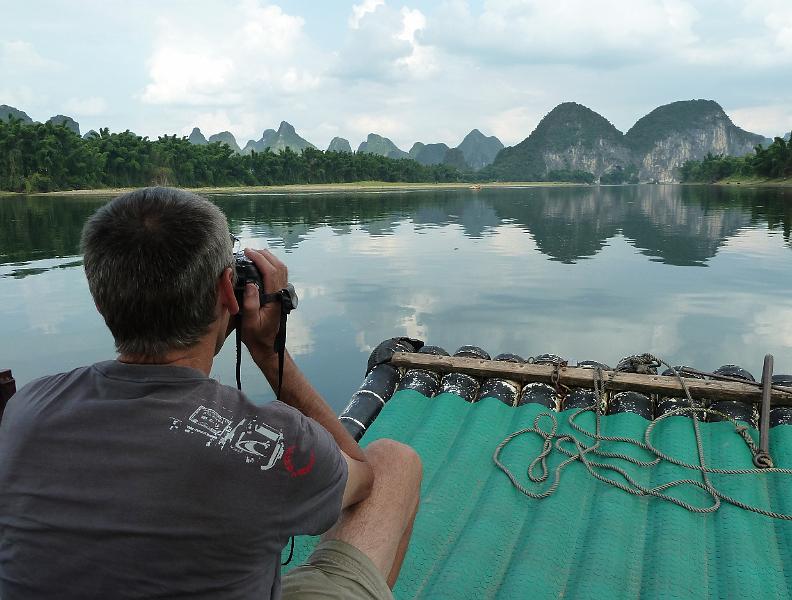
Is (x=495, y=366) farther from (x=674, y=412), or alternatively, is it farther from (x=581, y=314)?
(x=581, y=314)

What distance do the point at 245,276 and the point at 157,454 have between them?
0.59 meters

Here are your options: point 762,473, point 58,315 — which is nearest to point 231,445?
point 762,473

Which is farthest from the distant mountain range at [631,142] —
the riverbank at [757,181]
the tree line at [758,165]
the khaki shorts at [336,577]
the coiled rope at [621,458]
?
the khaki shorts at [336,577]

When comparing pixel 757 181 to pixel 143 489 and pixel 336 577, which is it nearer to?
pixel 336 577

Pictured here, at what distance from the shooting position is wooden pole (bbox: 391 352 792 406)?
146 inches

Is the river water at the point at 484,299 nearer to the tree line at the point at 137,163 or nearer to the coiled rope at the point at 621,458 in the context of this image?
the coiled rope at the point at 621,458

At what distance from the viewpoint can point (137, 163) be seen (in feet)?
195

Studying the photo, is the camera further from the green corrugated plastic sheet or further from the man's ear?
the green corrugated plastic sheet

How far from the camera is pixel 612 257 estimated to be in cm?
1446

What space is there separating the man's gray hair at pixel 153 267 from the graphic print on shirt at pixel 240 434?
7.5 inches

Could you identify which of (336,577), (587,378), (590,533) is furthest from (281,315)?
(587,378)

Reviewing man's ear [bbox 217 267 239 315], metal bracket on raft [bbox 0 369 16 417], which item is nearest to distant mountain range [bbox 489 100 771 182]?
metal bracket on raft [bbox 0 369 16 417]

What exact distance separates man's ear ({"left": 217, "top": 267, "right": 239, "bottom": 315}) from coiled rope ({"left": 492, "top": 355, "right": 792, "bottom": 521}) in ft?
6.84

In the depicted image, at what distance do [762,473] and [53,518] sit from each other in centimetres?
319
